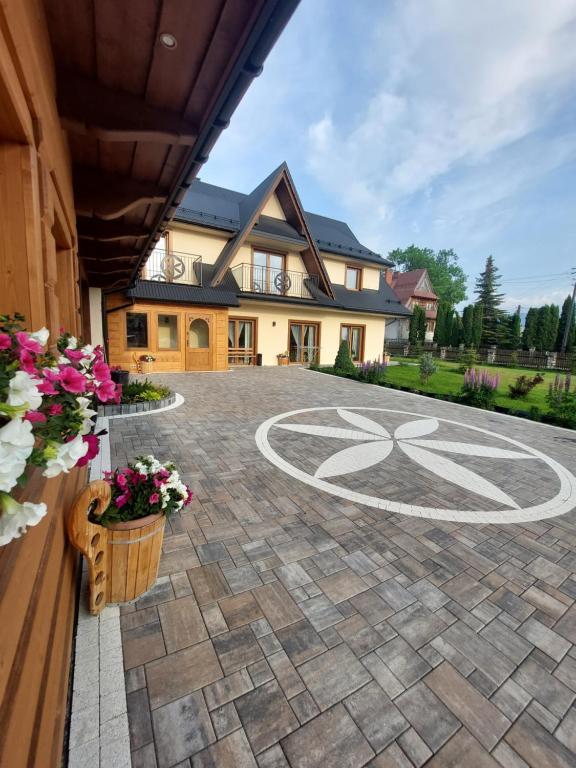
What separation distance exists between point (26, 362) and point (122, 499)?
1.57 meters

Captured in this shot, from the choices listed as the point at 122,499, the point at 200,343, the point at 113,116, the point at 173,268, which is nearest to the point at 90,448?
the point at 122,499

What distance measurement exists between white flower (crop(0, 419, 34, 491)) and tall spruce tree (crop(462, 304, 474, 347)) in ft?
122

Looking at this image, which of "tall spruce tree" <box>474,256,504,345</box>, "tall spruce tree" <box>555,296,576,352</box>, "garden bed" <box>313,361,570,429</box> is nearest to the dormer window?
"garden bed" <box>313,361,570,429</box>

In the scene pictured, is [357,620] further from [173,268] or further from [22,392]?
[173,268]

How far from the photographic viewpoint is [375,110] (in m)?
13.8

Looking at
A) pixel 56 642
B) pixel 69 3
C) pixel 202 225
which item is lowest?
pixel 56 642

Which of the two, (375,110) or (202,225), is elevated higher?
(375,110)

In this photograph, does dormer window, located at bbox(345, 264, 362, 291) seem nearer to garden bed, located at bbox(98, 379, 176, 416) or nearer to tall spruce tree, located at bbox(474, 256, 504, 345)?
garden bed, located at bbox(98, 379, 176, 416)

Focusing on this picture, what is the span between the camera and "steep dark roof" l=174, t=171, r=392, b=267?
1366 cm

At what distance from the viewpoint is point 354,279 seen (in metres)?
19.0

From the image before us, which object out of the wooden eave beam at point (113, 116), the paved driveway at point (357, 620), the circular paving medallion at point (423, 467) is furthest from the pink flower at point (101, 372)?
the circular paving medallion at point (423, 467)

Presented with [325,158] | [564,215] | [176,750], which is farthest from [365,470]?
[564,215]

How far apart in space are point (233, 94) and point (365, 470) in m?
4.21

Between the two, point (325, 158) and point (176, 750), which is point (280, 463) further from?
point (325, 158)
